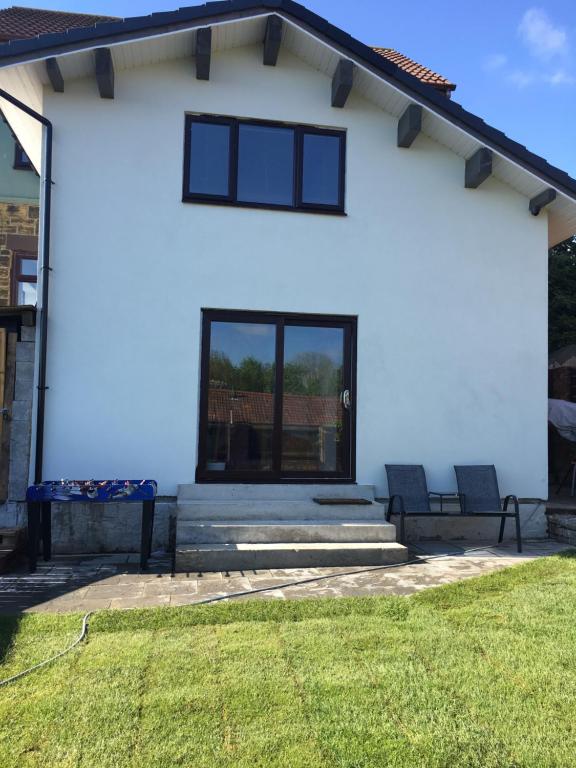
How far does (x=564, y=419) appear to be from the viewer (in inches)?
391

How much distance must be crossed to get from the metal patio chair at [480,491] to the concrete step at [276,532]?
1.40 metres

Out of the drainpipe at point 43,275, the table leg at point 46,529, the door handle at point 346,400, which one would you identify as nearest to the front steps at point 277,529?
the door handle at point 346,400

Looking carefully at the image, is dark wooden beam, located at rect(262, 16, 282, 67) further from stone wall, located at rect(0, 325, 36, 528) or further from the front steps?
the front steps

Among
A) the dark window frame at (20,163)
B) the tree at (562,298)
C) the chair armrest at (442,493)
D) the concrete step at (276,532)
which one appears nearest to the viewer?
the concrete step at (276,532)

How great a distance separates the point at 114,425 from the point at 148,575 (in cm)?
198

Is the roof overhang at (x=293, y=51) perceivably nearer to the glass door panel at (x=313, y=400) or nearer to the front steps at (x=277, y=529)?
the glass door panel at (x=313, y=400)

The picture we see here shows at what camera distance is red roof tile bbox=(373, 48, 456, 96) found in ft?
30.6

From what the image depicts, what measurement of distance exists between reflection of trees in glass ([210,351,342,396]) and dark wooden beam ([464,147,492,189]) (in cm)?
305

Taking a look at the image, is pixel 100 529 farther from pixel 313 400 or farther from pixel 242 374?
pixel 313 400

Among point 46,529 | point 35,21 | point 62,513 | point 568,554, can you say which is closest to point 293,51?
point 62,513

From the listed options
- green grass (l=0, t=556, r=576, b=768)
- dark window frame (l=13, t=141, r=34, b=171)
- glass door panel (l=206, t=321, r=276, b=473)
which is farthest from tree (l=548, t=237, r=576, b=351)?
dark window frame (l=13, t=141, r=34, b=171)

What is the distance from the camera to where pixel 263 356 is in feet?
23.7

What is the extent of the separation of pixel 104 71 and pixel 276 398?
422 centimetres

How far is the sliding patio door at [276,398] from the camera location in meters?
7.06
